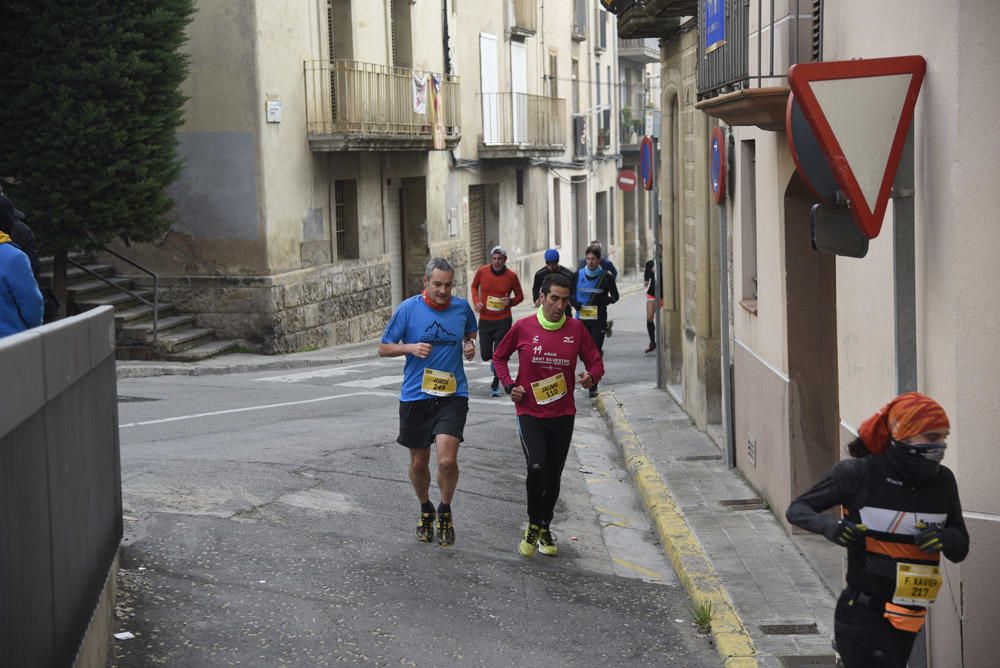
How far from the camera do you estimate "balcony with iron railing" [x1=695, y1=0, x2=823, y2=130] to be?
25.9ft

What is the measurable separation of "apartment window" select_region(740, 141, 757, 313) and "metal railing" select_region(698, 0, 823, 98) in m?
0.71

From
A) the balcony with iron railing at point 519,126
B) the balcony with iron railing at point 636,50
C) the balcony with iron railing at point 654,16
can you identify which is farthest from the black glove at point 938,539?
the balcony with iron railing at point 636,50

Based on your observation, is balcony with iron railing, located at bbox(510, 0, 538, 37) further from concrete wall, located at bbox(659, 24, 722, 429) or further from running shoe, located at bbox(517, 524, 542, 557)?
running shoe, located at bbox(517, 524, 542, 557)

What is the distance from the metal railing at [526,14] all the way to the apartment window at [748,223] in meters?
25.2

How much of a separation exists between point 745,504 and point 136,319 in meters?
12.3

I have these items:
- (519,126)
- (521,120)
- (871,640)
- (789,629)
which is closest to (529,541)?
(789,629)

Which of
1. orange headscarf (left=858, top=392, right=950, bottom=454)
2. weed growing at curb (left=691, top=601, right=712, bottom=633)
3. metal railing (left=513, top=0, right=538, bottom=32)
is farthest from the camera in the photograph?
metal railing (left=513, top=0, right=538, bottom=32)

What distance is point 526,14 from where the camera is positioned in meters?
35.7

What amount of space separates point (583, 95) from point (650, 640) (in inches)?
1470

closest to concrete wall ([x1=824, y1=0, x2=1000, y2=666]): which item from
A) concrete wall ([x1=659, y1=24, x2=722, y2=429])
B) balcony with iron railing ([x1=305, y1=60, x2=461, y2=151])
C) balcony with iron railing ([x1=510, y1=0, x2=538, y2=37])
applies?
concrete wall ([x1=659, y1=24, x2=722, y2=429])

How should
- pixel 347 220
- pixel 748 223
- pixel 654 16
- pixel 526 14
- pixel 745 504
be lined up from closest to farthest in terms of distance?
pixel 745 504
pixel 748 223
pixel 654 16
pixel 347 220
pixel 526 14

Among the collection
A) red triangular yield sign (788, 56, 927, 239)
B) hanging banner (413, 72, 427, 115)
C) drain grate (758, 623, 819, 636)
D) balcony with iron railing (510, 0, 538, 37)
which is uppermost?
balcony with iron railing (510, 0, 538, 37)

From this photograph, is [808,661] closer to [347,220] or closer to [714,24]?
[714,24]

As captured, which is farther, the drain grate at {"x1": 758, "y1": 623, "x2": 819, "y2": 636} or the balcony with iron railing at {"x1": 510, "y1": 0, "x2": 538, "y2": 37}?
the balcony with iron railing at {"x1": 510, "y1": 0, "x2": 538, "y2": 37}
